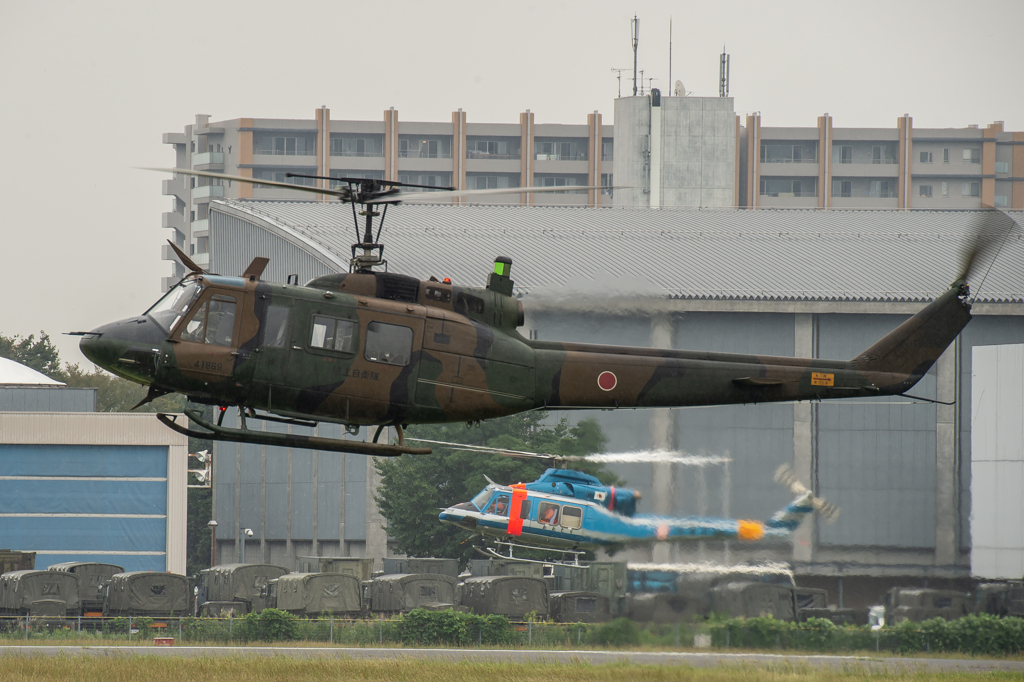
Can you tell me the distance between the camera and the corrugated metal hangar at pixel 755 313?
37.8 meters

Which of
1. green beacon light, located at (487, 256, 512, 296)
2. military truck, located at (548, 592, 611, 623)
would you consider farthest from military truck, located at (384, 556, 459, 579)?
green beacon light, located at (487, 256, 512, 296)

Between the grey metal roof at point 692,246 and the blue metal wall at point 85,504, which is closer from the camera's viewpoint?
the grey metal roof at point 692,246

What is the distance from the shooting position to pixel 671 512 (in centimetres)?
3619

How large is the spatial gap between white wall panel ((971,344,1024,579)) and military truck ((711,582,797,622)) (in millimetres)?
8116

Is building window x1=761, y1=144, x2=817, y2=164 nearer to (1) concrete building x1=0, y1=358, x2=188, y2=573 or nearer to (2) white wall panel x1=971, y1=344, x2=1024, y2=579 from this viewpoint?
(2) white wall panel x1=971, y1=344, x2=1024, y2=579

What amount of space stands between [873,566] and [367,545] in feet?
78.3

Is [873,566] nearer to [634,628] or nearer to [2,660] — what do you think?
[634,628]

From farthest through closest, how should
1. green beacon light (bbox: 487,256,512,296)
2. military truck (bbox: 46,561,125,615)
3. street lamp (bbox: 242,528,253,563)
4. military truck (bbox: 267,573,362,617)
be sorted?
street lamp (bbox: 242,528,253,563) < military truck (bbox: 46,561,125,615) < military truck (bbox: 267,573,362,617) < green beacon light (bbox: 487,256,512,296)

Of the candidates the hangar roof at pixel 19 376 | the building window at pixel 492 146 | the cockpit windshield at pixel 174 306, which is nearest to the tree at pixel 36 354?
the hangar roof at pixel 19 376

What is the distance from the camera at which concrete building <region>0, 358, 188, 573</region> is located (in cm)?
5206

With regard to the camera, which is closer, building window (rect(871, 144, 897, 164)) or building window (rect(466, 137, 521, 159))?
building window (rect(871, 144, 897, 164))

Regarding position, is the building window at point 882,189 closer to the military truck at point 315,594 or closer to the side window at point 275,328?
the military truck at point 315,594

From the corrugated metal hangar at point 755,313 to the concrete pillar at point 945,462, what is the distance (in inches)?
2.7

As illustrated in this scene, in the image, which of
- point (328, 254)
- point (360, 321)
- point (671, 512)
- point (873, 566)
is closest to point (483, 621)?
point (671, 512)
